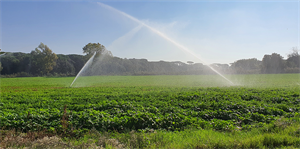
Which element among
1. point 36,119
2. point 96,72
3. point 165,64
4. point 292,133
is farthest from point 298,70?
point 36,119

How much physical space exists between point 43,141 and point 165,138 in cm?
411

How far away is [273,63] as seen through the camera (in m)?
78.2

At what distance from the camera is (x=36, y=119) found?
28.8ft

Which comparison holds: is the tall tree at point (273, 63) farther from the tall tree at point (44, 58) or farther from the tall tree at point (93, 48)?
the tall tree at point (44, 58)

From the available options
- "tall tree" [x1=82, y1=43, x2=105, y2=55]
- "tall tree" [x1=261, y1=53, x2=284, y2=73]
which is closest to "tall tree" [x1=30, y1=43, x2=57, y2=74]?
"tall tree" [x1=82, y1=43, x2=105, y2=55]

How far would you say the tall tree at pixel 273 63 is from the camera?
76750mm

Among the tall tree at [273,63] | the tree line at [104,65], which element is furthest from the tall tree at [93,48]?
the tall tree at [273,63]

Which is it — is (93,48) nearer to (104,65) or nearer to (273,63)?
(104,65)

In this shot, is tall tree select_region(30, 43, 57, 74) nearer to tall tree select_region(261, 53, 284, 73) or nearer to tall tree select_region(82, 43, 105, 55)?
tall tree select_region(82, 43, 105, 55)

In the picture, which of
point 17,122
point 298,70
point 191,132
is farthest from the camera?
point 298,70

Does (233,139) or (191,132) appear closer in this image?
(233,139)

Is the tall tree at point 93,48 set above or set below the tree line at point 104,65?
above

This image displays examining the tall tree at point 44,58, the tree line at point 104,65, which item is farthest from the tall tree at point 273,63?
the tall tree at point 44,58

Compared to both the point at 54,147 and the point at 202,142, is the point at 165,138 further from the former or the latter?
the point at 54,147
